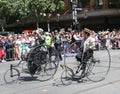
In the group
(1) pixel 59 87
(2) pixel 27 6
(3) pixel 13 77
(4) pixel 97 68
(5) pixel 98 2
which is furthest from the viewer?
A: (5) pixel 98 2

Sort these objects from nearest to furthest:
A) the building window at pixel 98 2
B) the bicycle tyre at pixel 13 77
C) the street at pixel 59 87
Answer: the street at pixel 59 87 → the bicycle tyre at pixel 13 77 → the building window at pixel 98 2

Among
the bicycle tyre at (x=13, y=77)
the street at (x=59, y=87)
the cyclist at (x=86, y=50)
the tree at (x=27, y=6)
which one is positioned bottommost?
the street at (x=59, y=87)

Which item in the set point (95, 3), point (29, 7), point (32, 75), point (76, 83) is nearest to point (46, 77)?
point (32, 75)

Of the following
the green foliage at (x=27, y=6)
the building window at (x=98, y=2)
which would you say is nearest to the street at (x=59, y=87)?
the green foliage at (x=27, y=6)

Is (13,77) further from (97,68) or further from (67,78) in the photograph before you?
(97,68)

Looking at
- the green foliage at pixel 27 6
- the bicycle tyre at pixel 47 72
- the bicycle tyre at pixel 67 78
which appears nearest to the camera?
the bicycle tyre at pixel 67 78

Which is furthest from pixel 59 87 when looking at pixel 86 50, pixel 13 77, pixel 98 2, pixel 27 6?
pixel 98 2

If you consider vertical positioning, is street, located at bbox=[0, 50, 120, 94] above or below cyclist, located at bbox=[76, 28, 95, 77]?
below

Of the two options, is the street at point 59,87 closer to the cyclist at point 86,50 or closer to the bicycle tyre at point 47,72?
the bicycle tyre at point 47,72

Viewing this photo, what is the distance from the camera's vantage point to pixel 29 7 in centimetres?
4512

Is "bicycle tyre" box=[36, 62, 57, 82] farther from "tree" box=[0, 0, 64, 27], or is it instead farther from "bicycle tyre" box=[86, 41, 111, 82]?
"tree" box=[0, 0, 64, 27]

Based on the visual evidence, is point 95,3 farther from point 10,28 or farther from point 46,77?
point 46,77

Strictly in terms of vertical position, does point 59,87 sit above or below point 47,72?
below

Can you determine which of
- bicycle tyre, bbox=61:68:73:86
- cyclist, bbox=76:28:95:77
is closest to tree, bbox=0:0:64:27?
bicycle tyre, bbox=61:68:73:86
